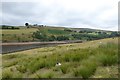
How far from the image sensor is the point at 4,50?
3866cm

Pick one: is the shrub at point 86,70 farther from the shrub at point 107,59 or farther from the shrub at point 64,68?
the shrub at point 64,68

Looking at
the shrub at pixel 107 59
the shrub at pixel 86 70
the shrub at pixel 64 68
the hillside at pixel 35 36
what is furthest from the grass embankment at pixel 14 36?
the shrub at pixel 86 70

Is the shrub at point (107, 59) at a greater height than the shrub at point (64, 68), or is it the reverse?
the shrub at point (107, 59)

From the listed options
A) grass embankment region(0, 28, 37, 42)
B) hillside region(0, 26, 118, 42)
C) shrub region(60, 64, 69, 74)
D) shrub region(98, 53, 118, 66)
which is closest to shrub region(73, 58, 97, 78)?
shrub region(98, 53, 118, 66)

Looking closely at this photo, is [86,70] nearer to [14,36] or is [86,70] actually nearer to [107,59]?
[107,59]

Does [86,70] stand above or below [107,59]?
below

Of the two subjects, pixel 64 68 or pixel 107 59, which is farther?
pixel 64 68

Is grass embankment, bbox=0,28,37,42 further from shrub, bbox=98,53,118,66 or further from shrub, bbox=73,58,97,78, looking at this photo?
shrub, bbox=73,58,97,78

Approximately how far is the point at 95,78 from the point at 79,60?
248 centimetres

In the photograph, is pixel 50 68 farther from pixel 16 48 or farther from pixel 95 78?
pixel 16 48

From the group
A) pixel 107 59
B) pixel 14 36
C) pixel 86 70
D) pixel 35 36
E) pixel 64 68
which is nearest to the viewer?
pixel 86 70

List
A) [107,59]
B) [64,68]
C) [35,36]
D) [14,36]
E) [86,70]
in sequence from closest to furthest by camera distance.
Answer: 1. [86,70]
2. [107,59]
3. [64,68]
4. [14,36]
5. [35,36]

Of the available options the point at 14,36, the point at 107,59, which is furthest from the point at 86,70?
the point at 14,36

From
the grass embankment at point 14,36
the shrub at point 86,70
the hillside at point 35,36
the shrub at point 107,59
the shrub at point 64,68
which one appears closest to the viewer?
the shrub at point 86,70
